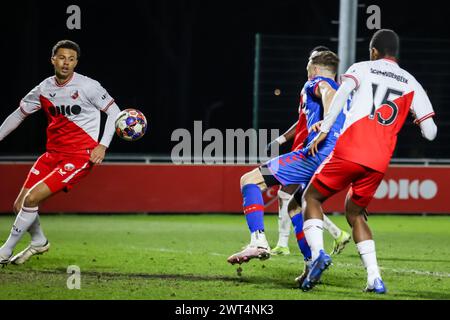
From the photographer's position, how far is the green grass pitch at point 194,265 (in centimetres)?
786

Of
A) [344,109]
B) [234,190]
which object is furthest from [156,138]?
[344,109]

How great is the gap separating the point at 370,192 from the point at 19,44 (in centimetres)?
2940

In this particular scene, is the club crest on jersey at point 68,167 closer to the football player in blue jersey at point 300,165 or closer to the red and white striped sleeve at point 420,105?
the football player in blue jersey at point 300,165

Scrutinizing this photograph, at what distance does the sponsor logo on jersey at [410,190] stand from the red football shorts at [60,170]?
8.84 meters

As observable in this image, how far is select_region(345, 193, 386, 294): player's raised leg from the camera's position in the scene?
312 inches

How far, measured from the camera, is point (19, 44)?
35531 mm

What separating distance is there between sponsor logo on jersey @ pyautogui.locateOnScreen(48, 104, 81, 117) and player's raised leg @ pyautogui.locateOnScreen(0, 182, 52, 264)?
2.57 feet

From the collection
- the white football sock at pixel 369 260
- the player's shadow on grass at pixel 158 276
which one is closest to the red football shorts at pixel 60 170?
the player's shadow on grass at pixel 158 276

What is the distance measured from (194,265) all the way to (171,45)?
3063 centimetres

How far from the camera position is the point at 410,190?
1745cm

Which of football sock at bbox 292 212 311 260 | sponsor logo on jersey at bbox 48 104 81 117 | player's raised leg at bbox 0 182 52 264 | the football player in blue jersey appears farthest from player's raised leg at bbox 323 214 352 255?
player's raised leg at bbox 0 182 52 264

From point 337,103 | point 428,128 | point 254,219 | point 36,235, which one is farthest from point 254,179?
point 36,235

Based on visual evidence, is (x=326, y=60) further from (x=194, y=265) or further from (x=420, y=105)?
(x=194, y=265)

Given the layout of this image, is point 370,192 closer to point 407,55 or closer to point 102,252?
point 102,252
